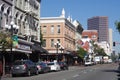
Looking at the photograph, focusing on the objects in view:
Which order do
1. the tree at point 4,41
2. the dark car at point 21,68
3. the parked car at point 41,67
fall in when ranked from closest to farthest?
the tree at point 4,41 → the dark car at point 21,68 → the parked car at point 41,67

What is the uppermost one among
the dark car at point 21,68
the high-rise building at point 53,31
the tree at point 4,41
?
the high-rise building at point 53,31

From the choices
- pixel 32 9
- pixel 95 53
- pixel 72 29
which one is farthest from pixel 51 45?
pixel 95 53

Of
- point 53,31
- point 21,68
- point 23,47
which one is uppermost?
point 53,31

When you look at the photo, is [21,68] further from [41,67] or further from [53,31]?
[53,31]

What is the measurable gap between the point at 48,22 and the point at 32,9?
29428mm

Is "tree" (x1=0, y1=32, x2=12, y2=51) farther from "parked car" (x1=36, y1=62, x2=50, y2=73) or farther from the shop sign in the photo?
the shop sign

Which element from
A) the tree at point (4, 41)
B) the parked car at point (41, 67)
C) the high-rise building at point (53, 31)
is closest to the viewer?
the tree at point (4, 41)

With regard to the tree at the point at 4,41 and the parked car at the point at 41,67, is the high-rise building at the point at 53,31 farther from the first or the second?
the tree at the point at 4,41

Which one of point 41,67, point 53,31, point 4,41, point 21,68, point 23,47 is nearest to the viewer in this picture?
point 4,41

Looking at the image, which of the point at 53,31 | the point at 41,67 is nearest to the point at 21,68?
the point at 41,67

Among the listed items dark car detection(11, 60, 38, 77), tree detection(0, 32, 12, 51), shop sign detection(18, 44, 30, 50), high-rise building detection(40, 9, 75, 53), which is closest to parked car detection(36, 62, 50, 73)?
shop sign detection(18, 44, 30, 50)

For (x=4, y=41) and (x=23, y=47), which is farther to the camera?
(x=23, y=47)

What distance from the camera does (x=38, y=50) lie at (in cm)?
5509

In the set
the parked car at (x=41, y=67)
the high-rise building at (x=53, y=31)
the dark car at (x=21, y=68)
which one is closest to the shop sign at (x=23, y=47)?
the parked car at (x=41, y=67)
